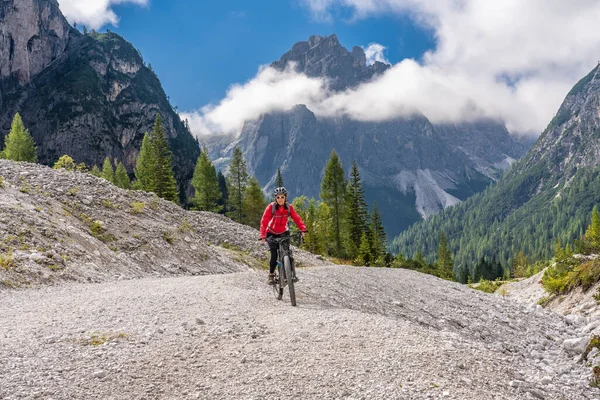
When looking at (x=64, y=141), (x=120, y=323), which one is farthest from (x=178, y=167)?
(x=120, y=323)

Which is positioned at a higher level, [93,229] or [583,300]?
[93,229]

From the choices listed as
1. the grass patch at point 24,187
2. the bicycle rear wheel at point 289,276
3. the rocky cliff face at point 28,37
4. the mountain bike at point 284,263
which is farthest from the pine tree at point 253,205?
the rocky cliff face at point 28,37

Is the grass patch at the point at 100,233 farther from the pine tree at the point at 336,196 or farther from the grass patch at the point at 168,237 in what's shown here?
the pine tree at the point at 336,196

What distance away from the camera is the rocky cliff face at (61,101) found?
6491 inches

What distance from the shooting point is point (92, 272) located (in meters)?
16.0

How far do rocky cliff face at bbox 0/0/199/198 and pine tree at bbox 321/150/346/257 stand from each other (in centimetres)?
12736

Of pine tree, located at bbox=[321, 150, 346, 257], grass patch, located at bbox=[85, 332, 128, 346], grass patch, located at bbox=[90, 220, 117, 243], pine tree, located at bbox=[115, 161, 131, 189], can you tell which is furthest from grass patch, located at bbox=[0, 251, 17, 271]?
pine tree, located at bbox=[115, 161, 131, 189]

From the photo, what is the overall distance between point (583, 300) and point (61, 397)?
2368 cm

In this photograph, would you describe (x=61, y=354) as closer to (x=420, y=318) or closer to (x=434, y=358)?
(x=434, y=358)

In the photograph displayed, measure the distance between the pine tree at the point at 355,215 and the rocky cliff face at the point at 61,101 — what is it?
12914cm

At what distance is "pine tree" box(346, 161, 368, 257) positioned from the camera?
56000 mm

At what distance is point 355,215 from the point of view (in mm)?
57031

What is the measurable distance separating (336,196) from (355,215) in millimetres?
3935

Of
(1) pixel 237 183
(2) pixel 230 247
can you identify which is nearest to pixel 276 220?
(2) pixel 230 247
